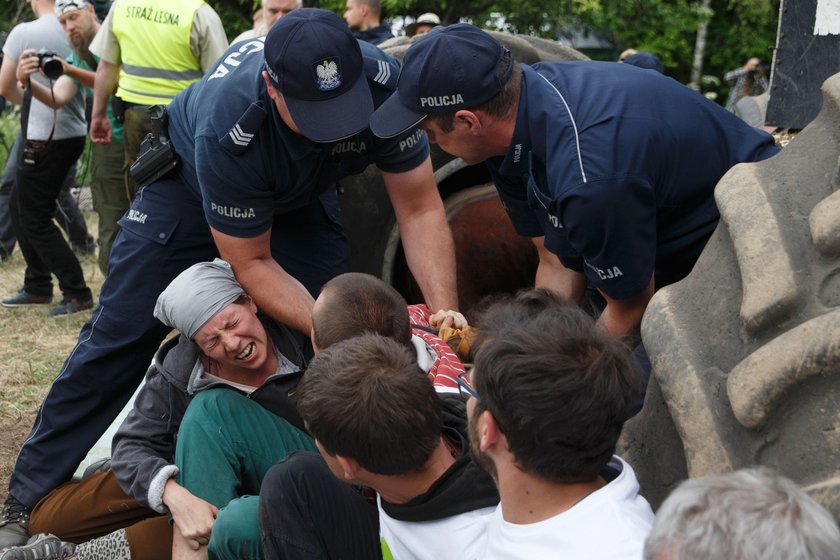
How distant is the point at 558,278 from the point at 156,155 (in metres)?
1.36

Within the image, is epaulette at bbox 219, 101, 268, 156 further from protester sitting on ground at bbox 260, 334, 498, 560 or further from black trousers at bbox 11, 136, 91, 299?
black trousers at bbox 11, 136, 91, 299

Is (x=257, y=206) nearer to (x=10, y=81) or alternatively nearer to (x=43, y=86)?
(x=43, y=86)

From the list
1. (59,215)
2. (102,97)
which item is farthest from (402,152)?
(59,215)

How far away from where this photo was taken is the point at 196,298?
9.41ft

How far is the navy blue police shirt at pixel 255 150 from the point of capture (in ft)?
9.65

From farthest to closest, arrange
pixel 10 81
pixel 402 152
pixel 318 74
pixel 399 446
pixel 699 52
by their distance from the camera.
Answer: pixel 699 52
pixel 10 81
pixel 402 152
pixel 318 74
pixel 399 446

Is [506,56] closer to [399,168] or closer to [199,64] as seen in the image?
[399,168]

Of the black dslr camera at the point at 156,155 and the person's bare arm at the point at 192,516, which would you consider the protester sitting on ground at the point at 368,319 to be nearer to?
the person's bare arm at the point at 192,516

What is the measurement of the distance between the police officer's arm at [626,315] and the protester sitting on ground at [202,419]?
885 millimetres

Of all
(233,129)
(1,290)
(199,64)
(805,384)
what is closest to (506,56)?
(233,129)

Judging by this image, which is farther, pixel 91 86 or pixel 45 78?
pixel 45 78

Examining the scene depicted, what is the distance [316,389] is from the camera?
2053mm

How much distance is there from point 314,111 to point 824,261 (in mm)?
1658

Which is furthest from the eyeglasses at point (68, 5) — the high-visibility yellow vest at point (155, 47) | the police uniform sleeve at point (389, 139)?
the police uniform sleeve at point (389, 139)
